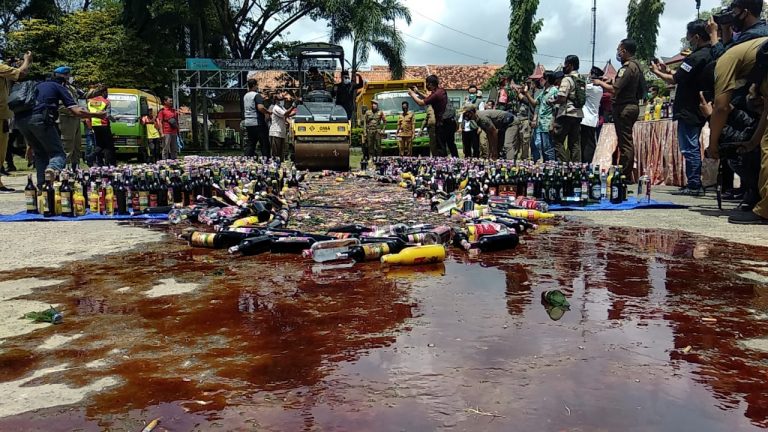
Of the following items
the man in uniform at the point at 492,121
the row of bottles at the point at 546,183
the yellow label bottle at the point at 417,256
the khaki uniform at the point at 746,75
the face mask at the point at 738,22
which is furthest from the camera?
the man in uniform at the point at 492,121

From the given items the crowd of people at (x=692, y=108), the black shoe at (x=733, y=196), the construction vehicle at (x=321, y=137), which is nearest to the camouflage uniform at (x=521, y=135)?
the crowd of people at (x=692, y=108)

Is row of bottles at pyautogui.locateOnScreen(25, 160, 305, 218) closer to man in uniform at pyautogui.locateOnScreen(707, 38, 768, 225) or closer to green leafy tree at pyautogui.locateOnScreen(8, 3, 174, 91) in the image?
man in uniform at pyautogui.locateOnScreen(707, 38, 768, 225)

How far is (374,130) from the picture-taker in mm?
19688

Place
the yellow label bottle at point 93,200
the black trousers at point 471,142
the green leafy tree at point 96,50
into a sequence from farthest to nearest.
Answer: the green leafy tree at point 96,50 < the black trousers at point 471,142 < the yellow label bottle at point 93,200

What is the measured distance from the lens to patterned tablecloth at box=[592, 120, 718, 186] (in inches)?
436

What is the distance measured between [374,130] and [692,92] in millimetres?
11499

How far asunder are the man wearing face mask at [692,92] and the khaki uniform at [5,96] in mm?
9904

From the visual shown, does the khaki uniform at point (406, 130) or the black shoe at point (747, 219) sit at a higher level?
the khaki uniform at point (406, 130)

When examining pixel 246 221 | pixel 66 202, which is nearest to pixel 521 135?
pixel 246 221

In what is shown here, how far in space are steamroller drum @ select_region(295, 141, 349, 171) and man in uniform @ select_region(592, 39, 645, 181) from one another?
7136 mm

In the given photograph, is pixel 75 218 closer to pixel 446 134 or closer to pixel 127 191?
pixel 127 191

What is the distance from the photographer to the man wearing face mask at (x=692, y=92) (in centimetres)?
897

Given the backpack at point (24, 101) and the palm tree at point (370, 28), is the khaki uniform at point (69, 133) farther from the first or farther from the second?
the palm tree at point (370, 28)

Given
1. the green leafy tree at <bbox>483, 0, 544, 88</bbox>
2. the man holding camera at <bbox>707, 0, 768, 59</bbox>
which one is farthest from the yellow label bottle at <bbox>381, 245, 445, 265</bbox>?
the green leafy tree at <bbox>483, 0, 544, 88</bbox>
